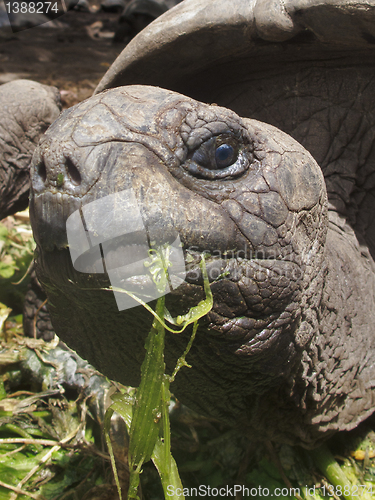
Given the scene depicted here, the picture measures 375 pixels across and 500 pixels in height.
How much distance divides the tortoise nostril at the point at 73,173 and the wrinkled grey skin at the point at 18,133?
1.88 meters

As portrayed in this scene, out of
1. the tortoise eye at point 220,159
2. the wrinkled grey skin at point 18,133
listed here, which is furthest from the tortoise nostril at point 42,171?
the wrinkled grey skin at point 18,133

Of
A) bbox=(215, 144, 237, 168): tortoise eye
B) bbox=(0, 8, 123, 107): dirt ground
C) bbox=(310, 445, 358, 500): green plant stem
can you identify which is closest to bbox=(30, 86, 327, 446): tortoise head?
bbox=(215, 144, 237, 168): tortoise eye

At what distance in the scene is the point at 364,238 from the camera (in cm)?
204

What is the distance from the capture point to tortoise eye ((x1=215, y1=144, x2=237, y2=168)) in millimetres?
1101

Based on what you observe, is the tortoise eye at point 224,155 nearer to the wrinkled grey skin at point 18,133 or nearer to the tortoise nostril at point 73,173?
the tortoise nostril at point 73,173

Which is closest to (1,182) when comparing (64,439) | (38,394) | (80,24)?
(38,394)

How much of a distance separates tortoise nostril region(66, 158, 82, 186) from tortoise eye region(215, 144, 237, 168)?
0.34m

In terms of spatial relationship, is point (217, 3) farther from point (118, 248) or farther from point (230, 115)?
point (118, 248)

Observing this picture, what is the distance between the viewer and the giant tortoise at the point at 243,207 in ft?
3.18

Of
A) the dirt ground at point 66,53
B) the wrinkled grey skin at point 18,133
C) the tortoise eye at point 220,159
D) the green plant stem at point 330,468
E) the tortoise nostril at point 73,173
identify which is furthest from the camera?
the dirt ground at point 66,53

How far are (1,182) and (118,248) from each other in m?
1.96

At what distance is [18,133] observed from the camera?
8.87ft

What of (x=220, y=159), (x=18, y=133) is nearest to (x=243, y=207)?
(x=220, y=159)

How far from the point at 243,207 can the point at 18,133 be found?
80.6 inches
